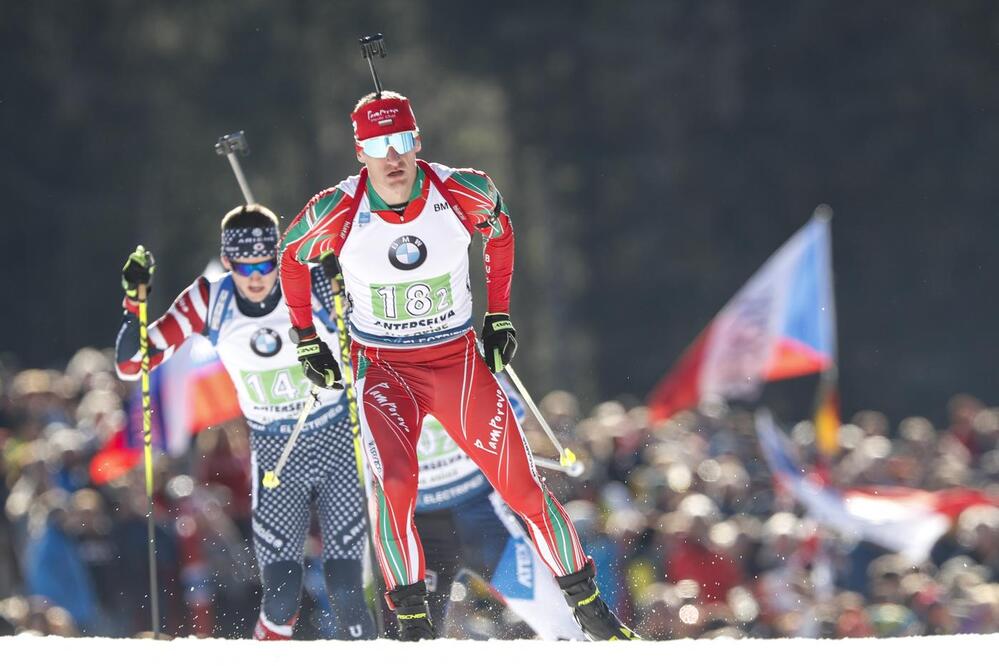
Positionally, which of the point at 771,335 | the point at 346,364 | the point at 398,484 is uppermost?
the point at 346,364

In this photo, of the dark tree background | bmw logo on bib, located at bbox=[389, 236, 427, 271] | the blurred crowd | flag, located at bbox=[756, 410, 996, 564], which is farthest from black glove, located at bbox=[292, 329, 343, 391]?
the dark tree background

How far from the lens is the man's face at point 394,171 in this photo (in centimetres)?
A: 614

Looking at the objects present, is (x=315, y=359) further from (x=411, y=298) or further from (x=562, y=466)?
(x=562, y=466)

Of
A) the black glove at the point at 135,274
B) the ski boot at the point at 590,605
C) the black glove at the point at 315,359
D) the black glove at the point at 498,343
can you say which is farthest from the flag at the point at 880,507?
the black glove at the point at 135,274

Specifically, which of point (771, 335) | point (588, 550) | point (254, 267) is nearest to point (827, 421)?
point (771, 335)

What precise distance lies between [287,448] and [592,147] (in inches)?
568

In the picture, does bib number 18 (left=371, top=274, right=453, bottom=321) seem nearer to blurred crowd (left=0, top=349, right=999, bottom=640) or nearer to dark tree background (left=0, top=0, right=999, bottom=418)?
blurred crowd (left=0, top=349, right=999, bottom=640)

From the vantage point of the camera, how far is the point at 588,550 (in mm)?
8141

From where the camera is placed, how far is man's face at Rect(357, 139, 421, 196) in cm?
614

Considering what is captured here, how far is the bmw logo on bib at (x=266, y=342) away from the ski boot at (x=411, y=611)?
4.90 feet

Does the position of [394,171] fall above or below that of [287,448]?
above

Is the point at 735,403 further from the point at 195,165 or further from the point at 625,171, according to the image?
the point at 195,165

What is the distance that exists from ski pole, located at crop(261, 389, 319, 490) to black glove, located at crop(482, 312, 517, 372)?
840 millimetres

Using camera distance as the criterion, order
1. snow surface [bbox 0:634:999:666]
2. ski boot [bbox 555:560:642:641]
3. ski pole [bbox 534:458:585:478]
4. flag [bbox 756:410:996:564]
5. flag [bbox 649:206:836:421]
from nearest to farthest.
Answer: snow surface [bbox 0:634:999:666], ski boot [bbox 555:560:642:641], ski pole [bbox 534:458:585:478], flag [bbox 756:410:996:564], flag [bbox 649:206:836:421]
